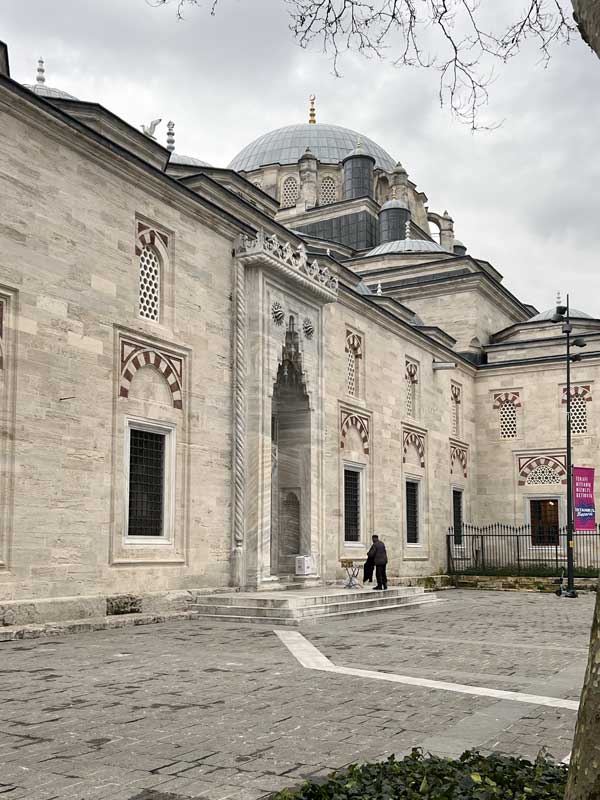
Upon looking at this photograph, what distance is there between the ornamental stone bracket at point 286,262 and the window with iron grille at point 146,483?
3.87 meters

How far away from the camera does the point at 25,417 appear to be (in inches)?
399

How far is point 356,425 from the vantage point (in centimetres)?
1897

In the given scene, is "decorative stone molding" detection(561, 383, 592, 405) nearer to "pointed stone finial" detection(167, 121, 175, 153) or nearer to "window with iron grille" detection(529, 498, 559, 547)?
"window with iron grille" detection(529, 498, 559, 547)

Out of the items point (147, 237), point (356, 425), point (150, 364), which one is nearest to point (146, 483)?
point (150, 364)

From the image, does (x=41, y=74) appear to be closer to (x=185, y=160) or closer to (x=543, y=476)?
(x=185, y=160)

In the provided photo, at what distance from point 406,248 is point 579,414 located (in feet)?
28.8

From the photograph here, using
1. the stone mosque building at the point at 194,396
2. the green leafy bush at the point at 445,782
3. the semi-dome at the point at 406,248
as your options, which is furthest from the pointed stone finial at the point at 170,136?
the green leafy bush at the point at 445,782

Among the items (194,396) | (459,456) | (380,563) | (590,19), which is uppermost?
(194,396)

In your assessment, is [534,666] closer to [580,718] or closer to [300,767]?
[300,767]

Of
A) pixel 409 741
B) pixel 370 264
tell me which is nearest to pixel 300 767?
pixel 409 741

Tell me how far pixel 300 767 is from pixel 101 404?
26.1 feet

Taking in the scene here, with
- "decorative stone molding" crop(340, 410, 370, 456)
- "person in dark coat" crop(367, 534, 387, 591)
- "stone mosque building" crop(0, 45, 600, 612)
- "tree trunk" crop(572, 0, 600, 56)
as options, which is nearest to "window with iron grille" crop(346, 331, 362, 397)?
"stone mosque building" crop(0, 45, 600, 612)

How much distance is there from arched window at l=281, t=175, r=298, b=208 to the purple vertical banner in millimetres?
17195

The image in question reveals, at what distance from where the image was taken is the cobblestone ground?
4.00m
